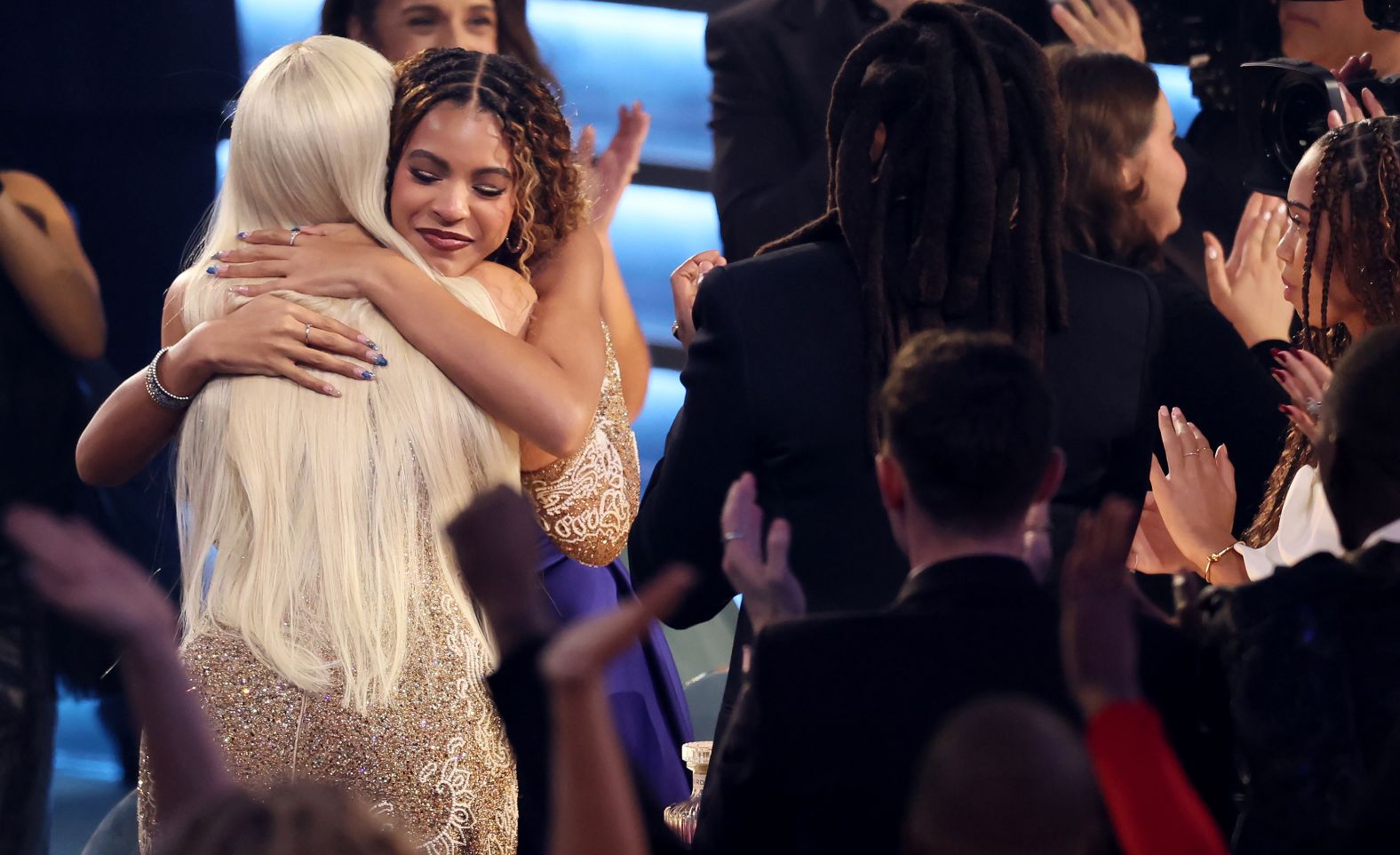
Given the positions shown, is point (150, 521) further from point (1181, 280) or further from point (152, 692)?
point (152, 692)

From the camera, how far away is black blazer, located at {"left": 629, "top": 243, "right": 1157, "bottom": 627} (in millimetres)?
1737

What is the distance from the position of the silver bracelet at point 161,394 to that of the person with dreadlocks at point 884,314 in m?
0.61

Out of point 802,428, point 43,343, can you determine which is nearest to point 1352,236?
point 802,428

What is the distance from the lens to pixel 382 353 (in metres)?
1.96

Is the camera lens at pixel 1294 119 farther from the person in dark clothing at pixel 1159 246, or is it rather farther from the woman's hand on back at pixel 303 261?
the woman's hand on back at pixel 303 261

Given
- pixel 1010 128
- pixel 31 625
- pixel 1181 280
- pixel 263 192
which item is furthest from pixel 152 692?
pixel 31 625

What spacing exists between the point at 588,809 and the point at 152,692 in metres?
0.37

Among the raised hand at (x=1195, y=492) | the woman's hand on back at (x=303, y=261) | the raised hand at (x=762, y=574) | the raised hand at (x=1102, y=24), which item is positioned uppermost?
the raised hand at (x=762, y=574)

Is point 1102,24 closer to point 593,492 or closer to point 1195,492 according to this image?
point 1195,492

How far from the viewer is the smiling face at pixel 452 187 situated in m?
2.13

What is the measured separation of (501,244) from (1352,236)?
3.82 ft

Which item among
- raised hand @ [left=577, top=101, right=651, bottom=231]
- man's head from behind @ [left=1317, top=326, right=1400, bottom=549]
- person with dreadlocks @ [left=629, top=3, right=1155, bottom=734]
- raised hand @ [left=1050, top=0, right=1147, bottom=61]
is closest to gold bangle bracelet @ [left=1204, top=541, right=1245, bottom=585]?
person with dreadlocks @ [left=629, top=3, right=1155, bottom=734]

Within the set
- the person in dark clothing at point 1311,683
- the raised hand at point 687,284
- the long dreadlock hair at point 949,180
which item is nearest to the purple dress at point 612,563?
the raised hand at point 687,284

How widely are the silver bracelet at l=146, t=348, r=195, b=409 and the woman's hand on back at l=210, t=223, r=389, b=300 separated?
0.47 ft
